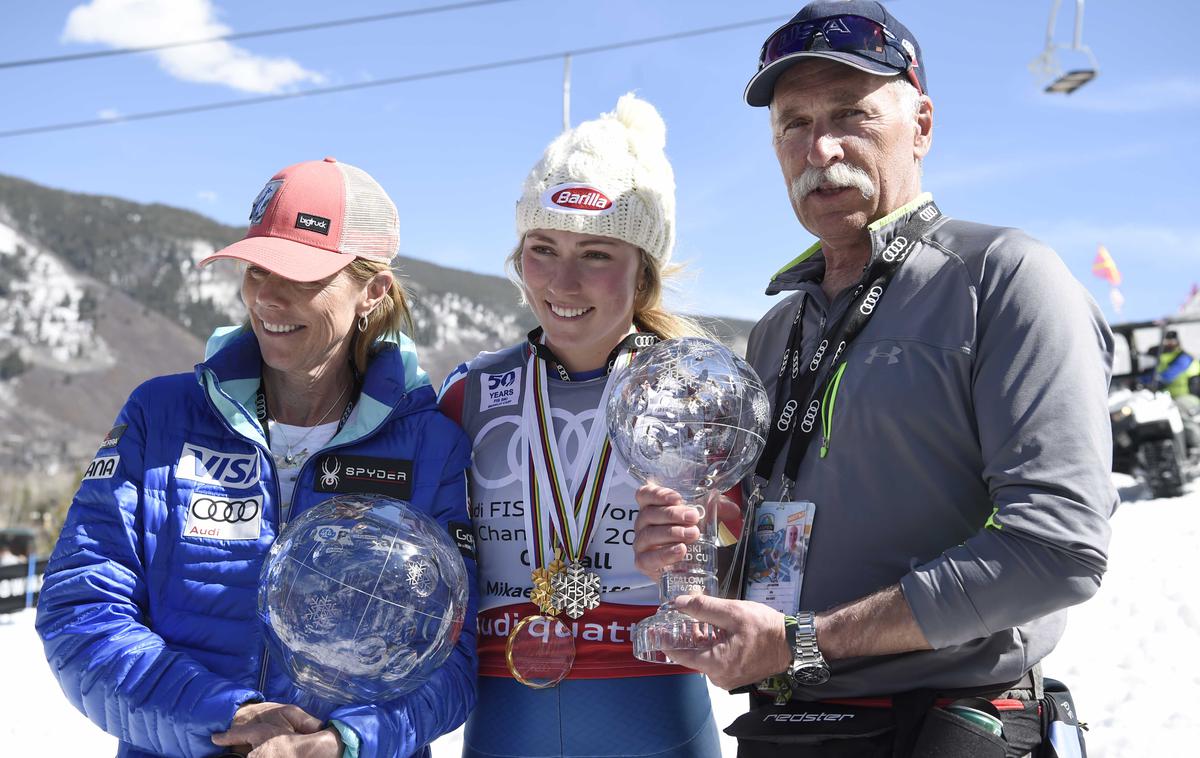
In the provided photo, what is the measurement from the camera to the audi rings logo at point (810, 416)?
2.22 metres

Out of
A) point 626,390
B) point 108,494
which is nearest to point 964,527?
point 626,390

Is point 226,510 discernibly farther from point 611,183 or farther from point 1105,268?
point 1105,268

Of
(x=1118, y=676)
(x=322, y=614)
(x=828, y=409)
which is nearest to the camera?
(x=322, y=614)

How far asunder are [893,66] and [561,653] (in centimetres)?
158

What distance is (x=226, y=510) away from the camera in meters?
2.29

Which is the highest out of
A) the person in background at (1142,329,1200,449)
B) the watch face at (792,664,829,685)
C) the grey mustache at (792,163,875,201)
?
the person in background at (1142,329,1200,449)

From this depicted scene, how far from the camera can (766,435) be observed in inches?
87.7

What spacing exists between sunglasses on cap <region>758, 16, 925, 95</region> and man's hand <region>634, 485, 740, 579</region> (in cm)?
102

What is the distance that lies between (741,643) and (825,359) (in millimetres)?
678

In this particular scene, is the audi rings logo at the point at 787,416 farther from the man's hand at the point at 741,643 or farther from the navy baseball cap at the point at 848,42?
the navy baseball cap at the point at 848,42

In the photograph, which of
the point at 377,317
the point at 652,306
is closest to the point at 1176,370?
the point at 652,306

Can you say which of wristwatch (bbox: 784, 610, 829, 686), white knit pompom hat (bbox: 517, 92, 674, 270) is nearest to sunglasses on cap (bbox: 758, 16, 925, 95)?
white knit pompom hat (bbox: 517, 92, 674, 270)

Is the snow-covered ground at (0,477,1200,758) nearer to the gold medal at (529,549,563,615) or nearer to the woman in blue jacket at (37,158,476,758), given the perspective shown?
the gold medal at (529,549,563,615)

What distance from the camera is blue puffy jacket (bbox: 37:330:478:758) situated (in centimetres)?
203
